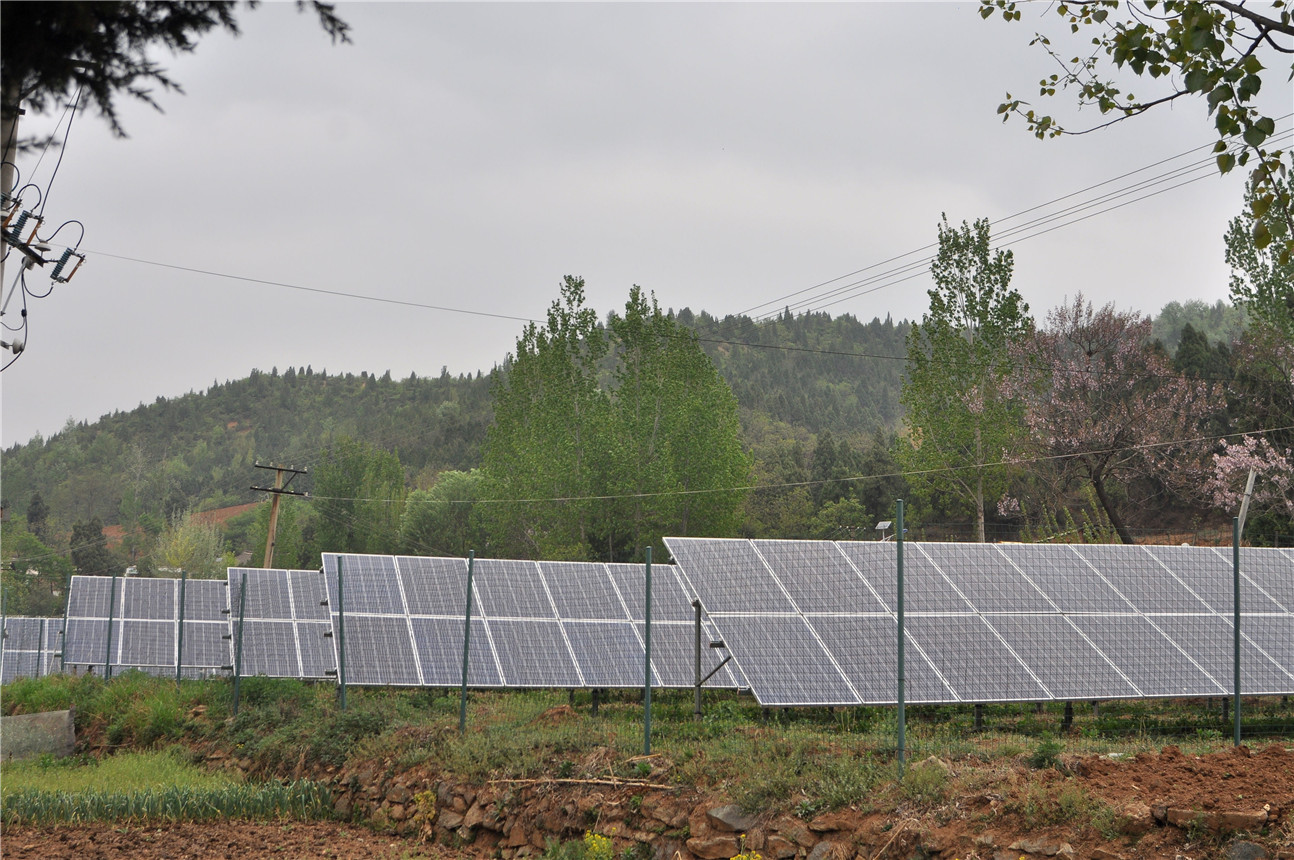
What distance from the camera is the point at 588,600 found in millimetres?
15641

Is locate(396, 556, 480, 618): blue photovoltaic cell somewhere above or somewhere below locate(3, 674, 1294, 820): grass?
above

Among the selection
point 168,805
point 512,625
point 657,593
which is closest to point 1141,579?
point 657,593

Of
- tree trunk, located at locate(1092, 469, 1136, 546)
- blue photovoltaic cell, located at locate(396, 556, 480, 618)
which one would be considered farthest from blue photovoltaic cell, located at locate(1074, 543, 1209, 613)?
tree trunk, located at locate(1092, 469, 1136, 546)

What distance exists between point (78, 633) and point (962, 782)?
22.7 metres

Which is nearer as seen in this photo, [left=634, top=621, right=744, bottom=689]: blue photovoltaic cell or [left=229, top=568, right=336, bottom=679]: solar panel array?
[left=634, top=621, right=744, bottom=689]: blue photovoltaic cell

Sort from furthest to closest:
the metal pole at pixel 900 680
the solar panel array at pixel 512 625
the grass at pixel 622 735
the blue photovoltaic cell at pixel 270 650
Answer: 1. the blue photovoltaic cell at pixel 270 650
2. the solar panel array at pixel 512 625
3. the grass at pixel 622 735
4. the metal pole at pixel 900 680

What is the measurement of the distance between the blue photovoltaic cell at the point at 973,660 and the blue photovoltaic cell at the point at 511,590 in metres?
5.87

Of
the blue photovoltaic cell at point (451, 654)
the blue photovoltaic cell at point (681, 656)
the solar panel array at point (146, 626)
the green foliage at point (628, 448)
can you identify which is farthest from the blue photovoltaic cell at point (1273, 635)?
the green foliage at point (628, 448)

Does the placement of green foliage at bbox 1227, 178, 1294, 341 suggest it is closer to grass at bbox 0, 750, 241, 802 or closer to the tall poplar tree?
the tall poplar tree

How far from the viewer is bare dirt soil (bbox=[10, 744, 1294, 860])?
6125 mm

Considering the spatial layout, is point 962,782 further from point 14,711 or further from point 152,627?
point 152,627

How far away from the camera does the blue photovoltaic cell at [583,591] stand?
1531 cm

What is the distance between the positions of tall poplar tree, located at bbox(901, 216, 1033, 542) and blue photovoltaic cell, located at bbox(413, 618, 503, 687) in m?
24.6

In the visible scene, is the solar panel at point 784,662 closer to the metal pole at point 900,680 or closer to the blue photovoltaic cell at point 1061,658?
the metal pole at point 900,680
